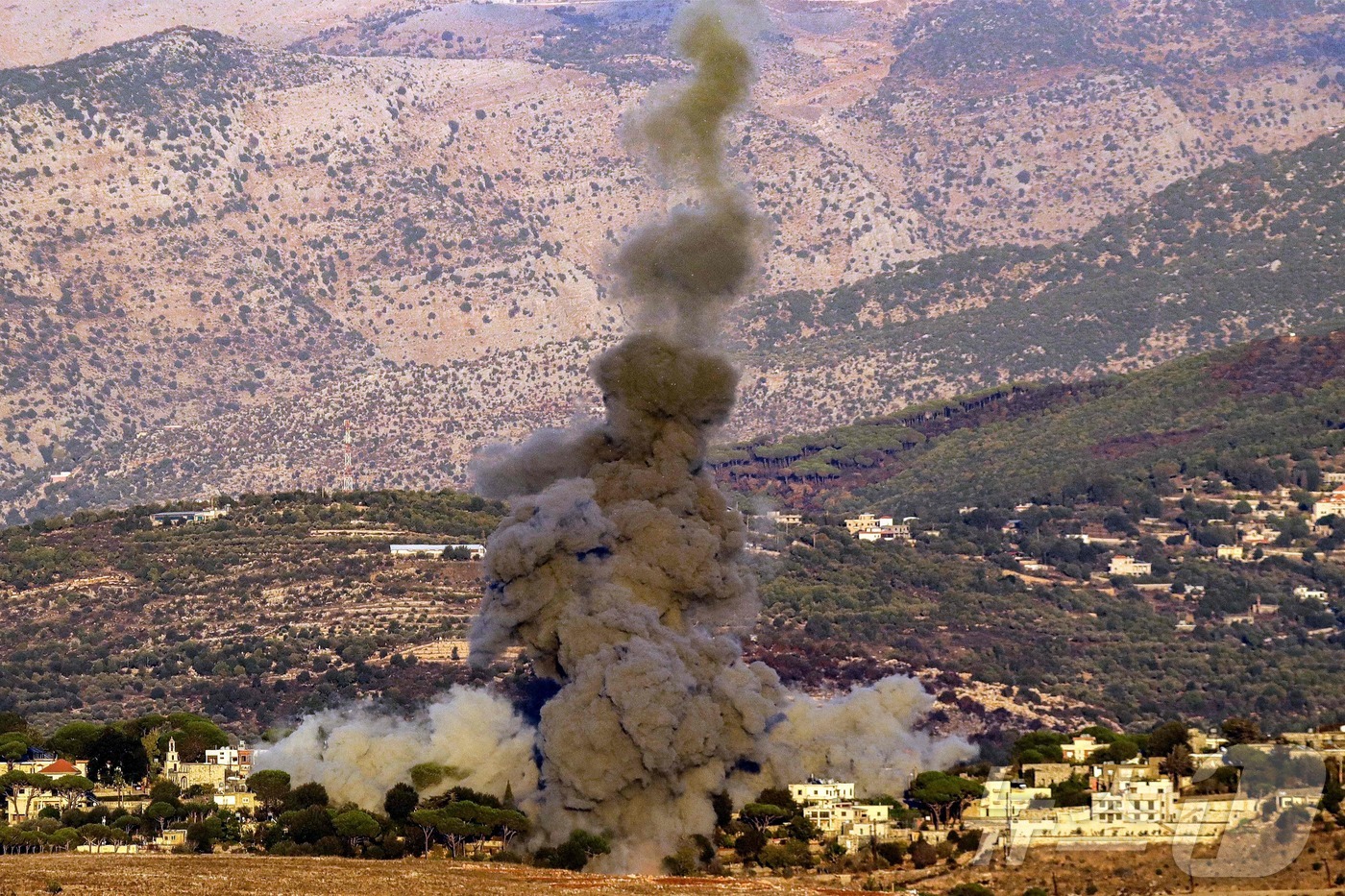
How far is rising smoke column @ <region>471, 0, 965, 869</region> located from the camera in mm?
78938

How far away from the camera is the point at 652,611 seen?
268 ft

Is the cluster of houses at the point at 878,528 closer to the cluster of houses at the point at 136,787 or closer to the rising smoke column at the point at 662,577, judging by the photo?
the rising smoke column at the point at 662,577

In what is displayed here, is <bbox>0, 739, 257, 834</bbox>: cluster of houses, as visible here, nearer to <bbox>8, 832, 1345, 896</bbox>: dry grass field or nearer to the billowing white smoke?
the billowing white smoke

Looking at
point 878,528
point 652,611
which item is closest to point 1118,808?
point 652,611

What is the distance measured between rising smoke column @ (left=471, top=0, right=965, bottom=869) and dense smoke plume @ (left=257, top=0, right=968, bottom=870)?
2.6 inches

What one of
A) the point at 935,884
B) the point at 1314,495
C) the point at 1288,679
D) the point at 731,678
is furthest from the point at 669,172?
the point at 1314,495

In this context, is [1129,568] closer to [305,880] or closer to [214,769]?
[214,769]

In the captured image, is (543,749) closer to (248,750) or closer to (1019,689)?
(248,750)

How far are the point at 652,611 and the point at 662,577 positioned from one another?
159cm

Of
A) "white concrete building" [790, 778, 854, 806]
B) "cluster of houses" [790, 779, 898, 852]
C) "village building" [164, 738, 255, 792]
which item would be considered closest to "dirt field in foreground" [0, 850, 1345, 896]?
"cluster of houses" [790, 779, 898, 852]

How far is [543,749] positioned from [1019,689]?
50.3 m

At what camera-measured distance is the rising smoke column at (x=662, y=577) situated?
259ft

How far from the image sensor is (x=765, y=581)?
143m

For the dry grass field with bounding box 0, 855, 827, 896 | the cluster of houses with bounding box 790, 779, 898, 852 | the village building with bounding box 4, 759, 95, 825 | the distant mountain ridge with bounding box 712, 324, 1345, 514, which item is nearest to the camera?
the dry grass field with bounding box 0, 855, 827, 896
